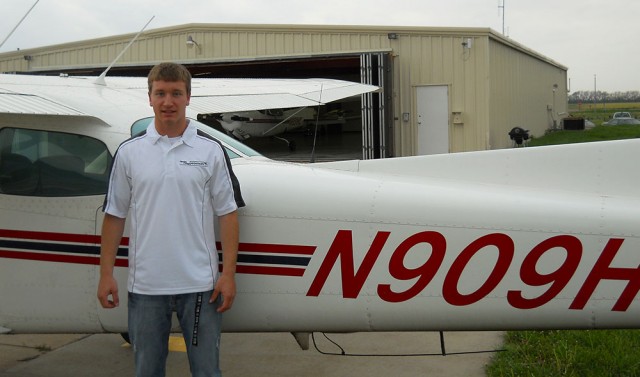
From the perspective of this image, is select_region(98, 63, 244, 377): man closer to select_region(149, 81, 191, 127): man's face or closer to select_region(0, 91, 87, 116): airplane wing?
select_region(149, 81, 191, 127): man's face

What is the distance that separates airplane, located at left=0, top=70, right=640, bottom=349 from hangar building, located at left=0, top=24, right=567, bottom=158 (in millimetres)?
12966

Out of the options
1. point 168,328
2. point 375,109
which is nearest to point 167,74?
point 168,328

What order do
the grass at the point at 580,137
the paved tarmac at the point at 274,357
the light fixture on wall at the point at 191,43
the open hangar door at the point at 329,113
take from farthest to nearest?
the grass at the point at 580,137 → the light fixture on wall at the point at 191,43 → the open hangar door at the point at 329,113 → the paved tarmac at the point at 274,357

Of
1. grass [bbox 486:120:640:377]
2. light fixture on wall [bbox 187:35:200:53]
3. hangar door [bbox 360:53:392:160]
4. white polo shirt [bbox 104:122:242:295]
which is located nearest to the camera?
white polo shirt [bbox 104:122:242:295]

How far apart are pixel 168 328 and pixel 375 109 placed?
591 inches

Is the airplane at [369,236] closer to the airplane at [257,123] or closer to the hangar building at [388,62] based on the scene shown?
the hangar building at [388,62]

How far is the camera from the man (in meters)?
3.07

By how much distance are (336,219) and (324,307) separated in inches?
17.3

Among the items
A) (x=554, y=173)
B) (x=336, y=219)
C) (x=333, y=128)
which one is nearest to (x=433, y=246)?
(x=336, y=219)

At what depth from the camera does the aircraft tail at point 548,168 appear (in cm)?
340

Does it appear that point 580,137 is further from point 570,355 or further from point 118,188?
point 118,188

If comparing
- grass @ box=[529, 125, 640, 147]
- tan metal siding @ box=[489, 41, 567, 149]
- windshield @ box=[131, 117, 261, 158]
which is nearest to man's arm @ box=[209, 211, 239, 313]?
windshield @ box=[131, 117, 261, 158]

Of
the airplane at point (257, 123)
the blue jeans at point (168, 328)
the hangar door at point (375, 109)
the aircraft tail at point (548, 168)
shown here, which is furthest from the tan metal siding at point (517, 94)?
the blue jeans at point (168, 328)

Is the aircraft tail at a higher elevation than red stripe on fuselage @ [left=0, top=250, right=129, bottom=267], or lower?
higher
